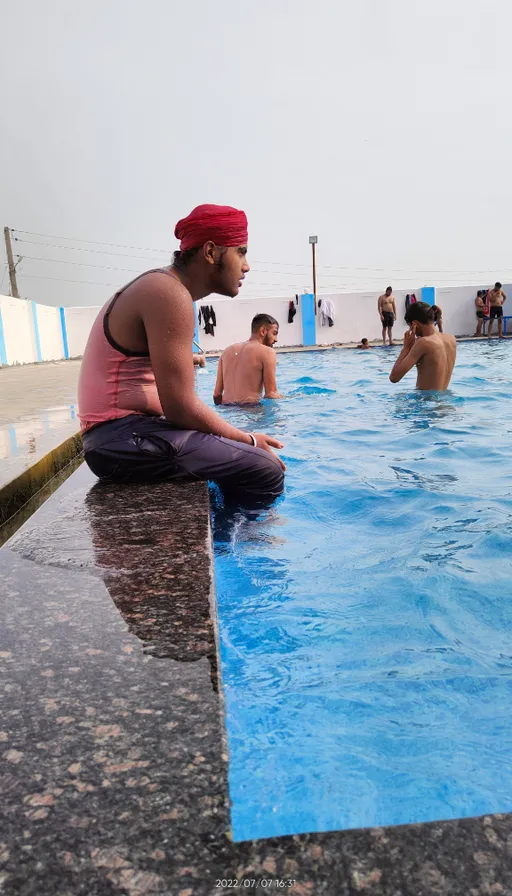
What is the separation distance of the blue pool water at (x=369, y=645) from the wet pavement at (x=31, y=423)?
139 cm

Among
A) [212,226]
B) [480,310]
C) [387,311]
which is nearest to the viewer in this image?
[212,226]

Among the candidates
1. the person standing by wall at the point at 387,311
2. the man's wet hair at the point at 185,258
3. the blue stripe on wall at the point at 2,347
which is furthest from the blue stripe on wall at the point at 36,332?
the man's wet hair at the point at 185,258

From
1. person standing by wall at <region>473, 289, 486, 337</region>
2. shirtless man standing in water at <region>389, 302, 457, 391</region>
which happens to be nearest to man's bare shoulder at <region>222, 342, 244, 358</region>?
shirtless man standing in water at <region>389, 302, 457, 391</region>

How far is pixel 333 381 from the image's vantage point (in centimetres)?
1191

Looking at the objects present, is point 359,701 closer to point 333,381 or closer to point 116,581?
point 116,581

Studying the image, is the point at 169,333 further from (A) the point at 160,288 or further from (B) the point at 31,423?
(B) the point at 31,423

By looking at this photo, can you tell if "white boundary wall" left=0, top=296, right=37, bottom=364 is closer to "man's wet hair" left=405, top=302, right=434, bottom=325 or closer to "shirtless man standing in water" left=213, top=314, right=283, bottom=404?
"shirtless man standing in water" left=213, top=314, right=283, bottom=404

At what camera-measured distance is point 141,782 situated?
3.54 ft

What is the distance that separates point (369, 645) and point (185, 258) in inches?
74.8

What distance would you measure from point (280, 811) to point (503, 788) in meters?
0.52

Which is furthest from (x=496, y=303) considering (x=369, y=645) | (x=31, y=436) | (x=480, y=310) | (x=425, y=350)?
(x=369, y=645)

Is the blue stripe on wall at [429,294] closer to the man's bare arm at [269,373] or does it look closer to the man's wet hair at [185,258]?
the man's bare arm at [269,373]

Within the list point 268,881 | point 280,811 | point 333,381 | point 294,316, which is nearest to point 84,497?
point 280,811

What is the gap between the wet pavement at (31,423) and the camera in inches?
163
